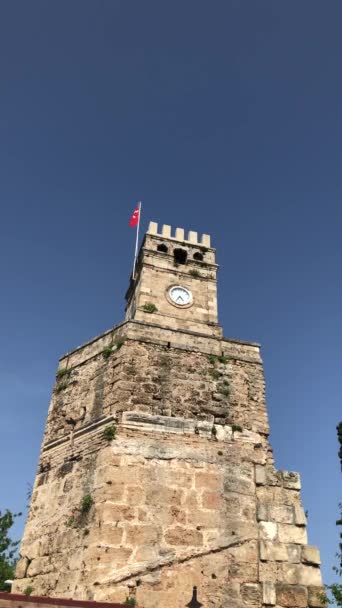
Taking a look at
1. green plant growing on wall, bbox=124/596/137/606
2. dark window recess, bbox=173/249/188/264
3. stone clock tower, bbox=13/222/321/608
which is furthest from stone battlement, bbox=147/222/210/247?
green plant growing on wall, bbox=124/596/137/606

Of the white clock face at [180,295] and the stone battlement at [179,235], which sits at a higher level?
the stone battlement at [179,235]

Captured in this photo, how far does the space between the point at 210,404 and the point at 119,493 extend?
9.15 ft

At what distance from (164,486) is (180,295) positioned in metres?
6.99

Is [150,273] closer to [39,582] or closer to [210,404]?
[210,404]

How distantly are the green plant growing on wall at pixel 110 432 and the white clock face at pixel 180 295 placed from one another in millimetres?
5812

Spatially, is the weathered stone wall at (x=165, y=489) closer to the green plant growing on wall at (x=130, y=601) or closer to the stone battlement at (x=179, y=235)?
the green plant growing on wall at (x=130, y=601)

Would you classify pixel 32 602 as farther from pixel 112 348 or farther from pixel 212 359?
Result: pixel 212 359

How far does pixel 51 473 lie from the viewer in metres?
10.3

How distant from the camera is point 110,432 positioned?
958 centimetres

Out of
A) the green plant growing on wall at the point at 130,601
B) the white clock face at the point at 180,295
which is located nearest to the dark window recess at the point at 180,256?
the white clock face at the point at 180,295

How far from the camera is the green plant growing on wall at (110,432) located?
9.53 m

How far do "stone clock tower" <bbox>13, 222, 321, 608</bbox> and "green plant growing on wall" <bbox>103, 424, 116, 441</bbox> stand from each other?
42 mm

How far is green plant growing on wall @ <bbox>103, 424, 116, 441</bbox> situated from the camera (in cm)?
953

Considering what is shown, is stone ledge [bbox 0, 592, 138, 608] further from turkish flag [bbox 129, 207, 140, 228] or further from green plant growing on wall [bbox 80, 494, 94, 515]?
turkish flag [bbox 129, 207, 140, 228]
